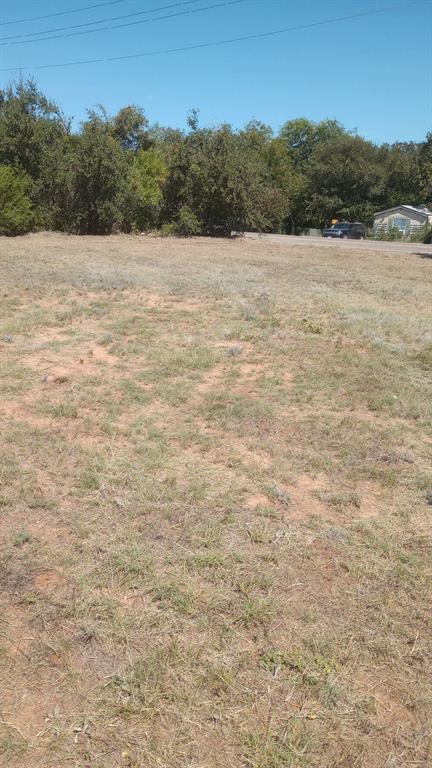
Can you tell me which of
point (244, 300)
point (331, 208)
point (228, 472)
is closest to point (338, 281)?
point (244, 300)

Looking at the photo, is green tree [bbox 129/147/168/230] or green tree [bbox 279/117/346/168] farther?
green tree [bbox 279/117/346/168]

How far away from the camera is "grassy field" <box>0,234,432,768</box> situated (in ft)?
6.18

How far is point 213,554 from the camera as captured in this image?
106 inches

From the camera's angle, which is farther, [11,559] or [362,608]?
[11,559]

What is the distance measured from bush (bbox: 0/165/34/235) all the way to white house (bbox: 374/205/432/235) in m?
26.5

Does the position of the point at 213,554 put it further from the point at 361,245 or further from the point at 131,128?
the point at 131,128

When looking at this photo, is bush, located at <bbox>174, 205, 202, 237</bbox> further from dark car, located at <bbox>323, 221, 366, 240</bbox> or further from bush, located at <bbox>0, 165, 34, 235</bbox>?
dark car, located at <bbox>323, 221, 366, 240</bbox>

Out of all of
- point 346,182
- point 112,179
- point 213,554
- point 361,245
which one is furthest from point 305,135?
point 213,554

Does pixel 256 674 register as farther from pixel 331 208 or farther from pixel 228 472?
pixel 331 208

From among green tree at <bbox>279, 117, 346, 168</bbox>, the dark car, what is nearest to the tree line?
the dark car

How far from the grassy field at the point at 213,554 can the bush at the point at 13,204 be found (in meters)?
15.4

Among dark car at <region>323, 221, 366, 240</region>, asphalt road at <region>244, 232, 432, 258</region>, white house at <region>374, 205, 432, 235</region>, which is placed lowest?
asphalt road at <region>244, 232, 432, 258</region>

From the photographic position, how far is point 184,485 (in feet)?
10.9

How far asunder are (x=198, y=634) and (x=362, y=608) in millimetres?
725
